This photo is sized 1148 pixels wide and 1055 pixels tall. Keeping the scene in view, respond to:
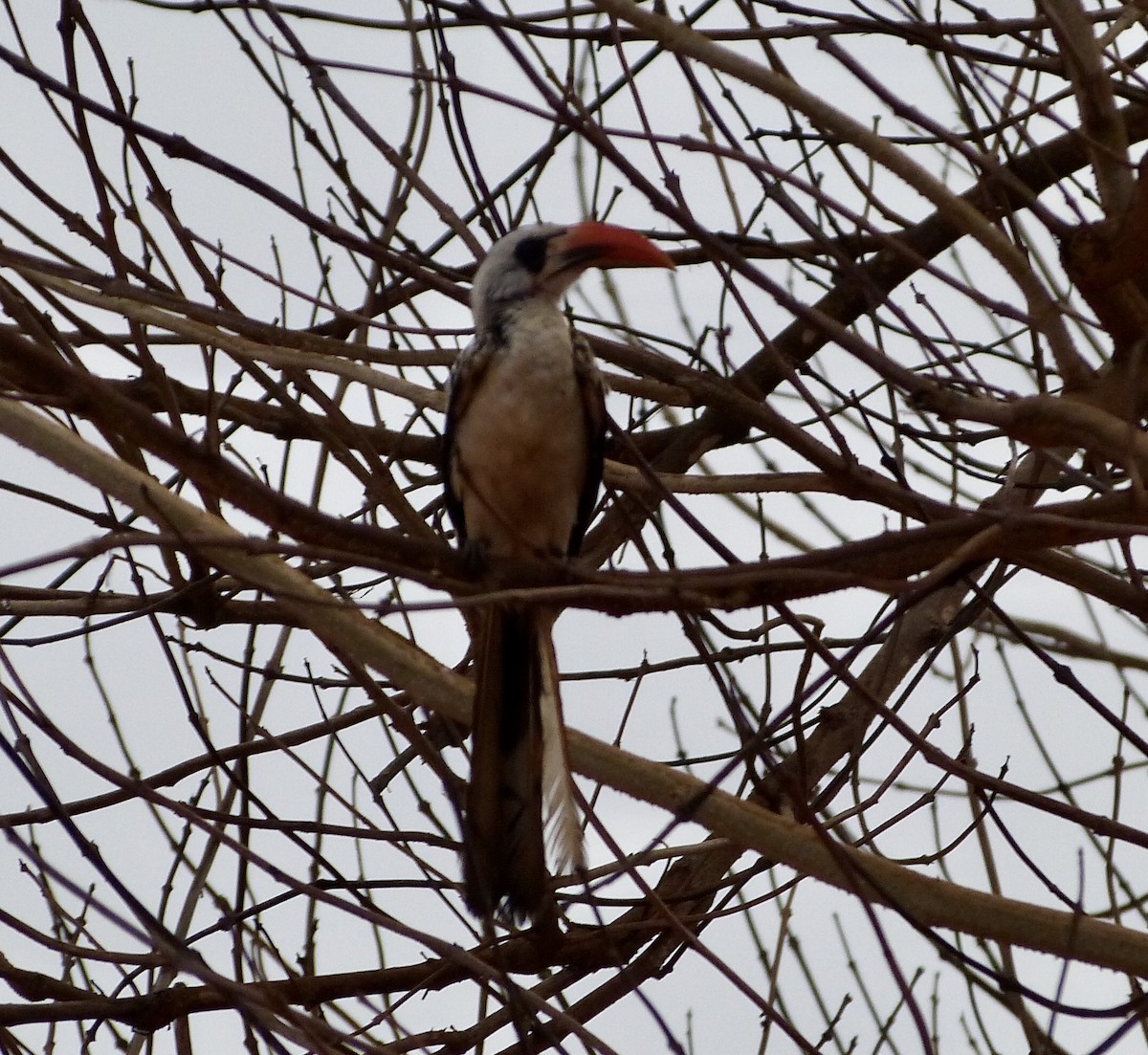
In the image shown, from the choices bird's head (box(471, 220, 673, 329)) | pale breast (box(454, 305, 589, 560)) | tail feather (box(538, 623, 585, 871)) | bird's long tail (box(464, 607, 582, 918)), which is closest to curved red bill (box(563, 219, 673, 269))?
bird's head (box(471, 220, 673, 329))

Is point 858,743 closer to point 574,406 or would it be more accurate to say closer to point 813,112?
point 574,406

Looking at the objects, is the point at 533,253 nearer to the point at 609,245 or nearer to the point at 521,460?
the point at 609,245

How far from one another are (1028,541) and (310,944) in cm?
222

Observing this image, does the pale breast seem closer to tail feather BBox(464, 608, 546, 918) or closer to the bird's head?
the bird's head

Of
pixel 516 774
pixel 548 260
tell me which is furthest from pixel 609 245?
pixel 516 774

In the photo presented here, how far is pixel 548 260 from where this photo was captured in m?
3.95

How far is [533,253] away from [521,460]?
1.92 ft

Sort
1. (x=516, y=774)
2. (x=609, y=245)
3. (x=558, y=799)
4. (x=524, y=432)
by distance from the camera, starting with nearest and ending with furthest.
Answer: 1. (x=558, y=799)
2. (x=516, y=774)
3. (x=524, y=432)
4. (x=609, y=245)

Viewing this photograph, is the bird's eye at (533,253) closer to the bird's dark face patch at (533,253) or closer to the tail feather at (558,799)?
the bird's dark face patch at (533,253)

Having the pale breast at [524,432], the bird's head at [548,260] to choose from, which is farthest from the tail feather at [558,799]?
the bird's head at [548,260]

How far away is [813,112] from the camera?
2182 mm

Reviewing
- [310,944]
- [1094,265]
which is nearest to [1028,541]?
[1094,265]

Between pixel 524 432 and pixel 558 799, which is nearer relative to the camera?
pixel 558 799

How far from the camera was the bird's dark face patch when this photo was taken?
12.8 feet
